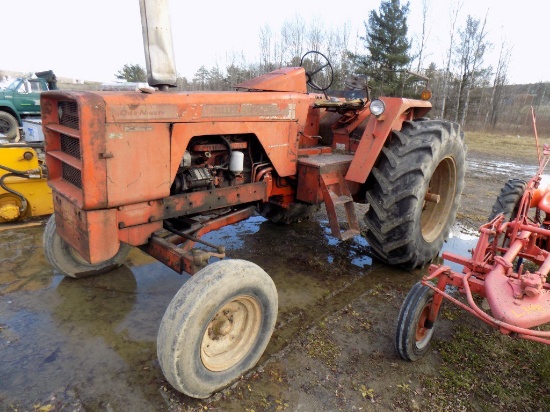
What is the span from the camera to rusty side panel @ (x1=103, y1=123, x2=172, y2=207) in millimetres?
2395

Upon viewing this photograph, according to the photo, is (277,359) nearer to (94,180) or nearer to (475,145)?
(94,180)

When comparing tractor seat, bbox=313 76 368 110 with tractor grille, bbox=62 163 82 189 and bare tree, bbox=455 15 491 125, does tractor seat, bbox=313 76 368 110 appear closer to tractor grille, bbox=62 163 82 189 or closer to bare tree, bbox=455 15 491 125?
tractor grille, bbox=62 163 82 189

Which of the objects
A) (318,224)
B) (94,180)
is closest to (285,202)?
(318,224)

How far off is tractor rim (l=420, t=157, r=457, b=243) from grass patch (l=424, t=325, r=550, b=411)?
5.29 feet

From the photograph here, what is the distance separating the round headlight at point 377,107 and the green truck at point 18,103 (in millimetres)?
11719

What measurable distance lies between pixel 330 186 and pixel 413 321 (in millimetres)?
1570

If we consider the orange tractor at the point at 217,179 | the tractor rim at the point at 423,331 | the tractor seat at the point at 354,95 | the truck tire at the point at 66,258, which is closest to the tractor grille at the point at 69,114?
the orange tractor at the point at 217,179

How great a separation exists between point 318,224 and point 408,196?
2.05 meters

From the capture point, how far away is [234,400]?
7.54ft

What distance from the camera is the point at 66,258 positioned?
11.4ft

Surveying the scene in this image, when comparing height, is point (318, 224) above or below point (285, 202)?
below

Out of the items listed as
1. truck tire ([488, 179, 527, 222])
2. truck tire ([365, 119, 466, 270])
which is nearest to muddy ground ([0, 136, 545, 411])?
truck tire ([365, 119, 466, 270])

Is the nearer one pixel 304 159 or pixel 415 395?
pixel 415 395

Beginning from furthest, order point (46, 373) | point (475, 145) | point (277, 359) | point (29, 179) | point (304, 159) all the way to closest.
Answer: point (475, 145) → point (29, 179) → point (304, 159) → point (277, 359) → point (46, 373)
